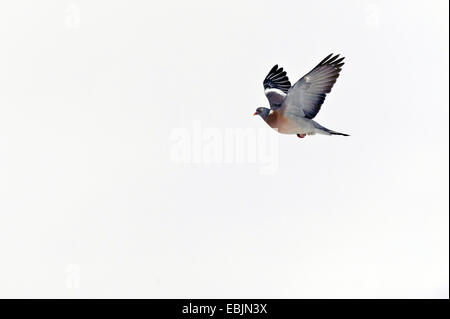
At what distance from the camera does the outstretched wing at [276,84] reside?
62.2 ft

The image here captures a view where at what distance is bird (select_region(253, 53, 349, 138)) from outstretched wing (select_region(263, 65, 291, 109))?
1.77 meters

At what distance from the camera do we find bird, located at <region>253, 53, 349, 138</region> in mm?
15828

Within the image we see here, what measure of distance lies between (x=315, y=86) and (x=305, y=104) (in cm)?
57

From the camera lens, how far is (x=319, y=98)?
1606 centimetres

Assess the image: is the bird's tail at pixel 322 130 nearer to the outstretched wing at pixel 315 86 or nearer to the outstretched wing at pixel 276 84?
the outstretched wing at pixel 315 86

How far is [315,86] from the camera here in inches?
626

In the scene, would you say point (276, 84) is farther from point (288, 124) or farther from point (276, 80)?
point (288, 124)

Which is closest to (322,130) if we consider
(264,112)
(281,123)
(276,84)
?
(281,123)

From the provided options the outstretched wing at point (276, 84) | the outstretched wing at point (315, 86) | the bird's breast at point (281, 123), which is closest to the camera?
the outstretched wing at point (315, 86)

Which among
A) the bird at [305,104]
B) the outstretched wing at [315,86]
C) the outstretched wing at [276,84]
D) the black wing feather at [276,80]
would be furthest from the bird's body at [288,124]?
the black wing feather at [276,80]

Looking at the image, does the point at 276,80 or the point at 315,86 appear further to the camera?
the point at 276,80
